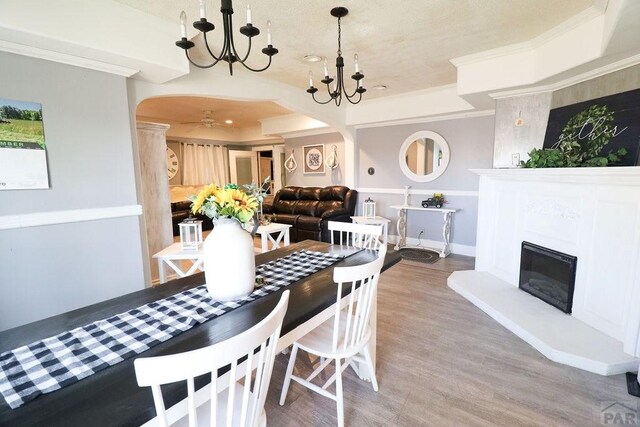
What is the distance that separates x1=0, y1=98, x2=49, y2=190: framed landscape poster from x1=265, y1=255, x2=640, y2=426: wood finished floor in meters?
2.23

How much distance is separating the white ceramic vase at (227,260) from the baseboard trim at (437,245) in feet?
14.2

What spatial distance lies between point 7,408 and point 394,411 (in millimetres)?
1685

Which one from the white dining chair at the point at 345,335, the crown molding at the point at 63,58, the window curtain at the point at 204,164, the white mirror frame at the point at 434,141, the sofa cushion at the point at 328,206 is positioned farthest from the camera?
the window curtain at the point at 204,164

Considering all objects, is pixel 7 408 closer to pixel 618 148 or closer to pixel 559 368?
pixel 559 368

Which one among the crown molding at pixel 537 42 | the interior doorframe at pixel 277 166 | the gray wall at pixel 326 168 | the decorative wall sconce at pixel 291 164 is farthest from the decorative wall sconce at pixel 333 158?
the crown molding at pixel 537 42

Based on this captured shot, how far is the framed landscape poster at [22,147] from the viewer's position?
1.99 m

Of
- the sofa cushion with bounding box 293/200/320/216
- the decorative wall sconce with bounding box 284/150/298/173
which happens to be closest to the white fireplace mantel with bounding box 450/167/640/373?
the sofa cushion with bounding box 293/200/320/216

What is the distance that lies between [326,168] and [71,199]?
4751mm

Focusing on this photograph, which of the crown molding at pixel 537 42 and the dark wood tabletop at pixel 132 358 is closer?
the dark wood tabletop at pixel 132 358

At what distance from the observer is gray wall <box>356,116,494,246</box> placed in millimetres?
4590

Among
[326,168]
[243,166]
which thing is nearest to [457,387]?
[326,168]

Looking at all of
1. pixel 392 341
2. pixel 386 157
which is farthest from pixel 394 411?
pixel 386 157

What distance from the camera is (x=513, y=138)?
11.1 feet

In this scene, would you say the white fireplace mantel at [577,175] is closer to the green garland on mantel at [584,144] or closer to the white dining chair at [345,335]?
the green garland on mantel at [584,144]
